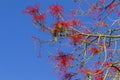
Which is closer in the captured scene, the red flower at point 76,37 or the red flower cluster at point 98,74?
the red flower cluster at point 98,74

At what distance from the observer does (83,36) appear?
30.5 ft

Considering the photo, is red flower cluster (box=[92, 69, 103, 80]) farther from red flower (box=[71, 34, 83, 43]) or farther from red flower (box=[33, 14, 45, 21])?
red flower (box=[33, 14, 45, 21])

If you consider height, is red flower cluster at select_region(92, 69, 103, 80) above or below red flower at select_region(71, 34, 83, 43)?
below

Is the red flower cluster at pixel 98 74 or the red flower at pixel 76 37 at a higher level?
the red flower at pixel 76 37

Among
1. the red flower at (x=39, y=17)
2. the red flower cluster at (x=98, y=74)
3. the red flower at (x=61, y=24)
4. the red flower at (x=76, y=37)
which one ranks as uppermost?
the red flower at (x=39, y=17)

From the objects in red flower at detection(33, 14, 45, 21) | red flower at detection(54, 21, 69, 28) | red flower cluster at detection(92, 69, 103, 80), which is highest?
red flower at detection(33, 14, 45, 21)

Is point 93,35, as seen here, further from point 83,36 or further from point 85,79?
point 85,79

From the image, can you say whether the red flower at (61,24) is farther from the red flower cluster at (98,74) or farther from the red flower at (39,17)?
the red flower cluster at (98,74)

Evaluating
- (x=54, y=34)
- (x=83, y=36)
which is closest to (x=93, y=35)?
(x=83, y=36)

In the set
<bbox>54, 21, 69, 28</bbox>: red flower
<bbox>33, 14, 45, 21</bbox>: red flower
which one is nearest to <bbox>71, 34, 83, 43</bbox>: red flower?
<bbox>54, 21, 69, 28</bbox>: red flower

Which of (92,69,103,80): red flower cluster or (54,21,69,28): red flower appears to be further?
(54,21,69,28): red flower

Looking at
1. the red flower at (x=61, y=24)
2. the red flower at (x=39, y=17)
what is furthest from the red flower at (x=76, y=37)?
the red flower at (x=39, y=17)

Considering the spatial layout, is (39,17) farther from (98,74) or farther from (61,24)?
(98,74)

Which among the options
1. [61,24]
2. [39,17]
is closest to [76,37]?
[61,24]
